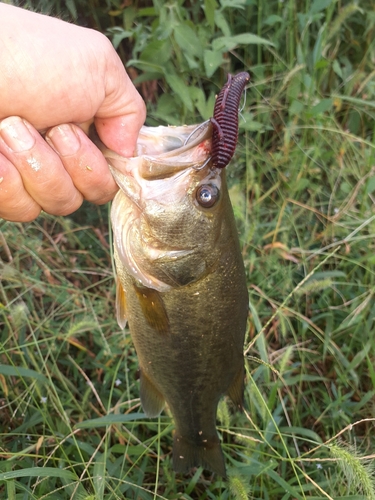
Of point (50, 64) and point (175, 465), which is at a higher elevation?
point (50, 64)

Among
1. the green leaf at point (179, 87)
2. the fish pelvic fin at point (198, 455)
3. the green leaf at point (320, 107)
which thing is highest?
the green leaf at point (179, 87)

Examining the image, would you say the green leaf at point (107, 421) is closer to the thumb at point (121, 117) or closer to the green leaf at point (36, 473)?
the green leaf at point (36, 473)

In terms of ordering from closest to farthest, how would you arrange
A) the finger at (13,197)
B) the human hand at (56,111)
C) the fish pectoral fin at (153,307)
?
the human hand at (56,111) → the finger at (13,197) → the fish pectoral fin at (153,307)

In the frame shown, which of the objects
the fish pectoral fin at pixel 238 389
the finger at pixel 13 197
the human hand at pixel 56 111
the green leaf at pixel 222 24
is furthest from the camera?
the green leaf at pixel 222 24

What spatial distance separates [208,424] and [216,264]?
877 millimetres

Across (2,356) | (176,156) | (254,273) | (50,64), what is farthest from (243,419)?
(50,64)

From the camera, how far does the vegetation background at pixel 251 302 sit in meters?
2.26

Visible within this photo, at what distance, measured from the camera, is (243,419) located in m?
2.52

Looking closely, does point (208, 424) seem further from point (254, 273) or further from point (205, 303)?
point (254, 273)

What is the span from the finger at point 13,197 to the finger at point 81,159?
17cm

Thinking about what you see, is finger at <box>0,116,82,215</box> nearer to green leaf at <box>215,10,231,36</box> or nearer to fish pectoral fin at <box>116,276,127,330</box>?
fish pectoral fin at <box>116,276,127,330</box>

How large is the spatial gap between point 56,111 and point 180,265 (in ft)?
2.35

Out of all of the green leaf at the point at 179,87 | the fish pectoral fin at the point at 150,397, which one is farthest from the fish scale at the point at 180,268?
Answer: the green leaf at the point at 179,87

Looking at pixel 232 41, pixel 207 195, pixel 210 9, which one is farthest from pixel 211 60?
pixel 207 195
